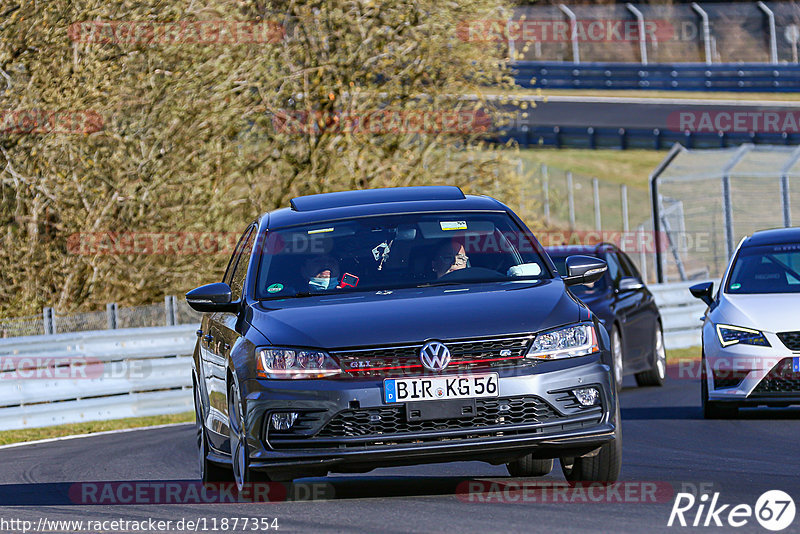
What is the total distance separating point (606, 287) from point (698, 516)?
10.0 metres

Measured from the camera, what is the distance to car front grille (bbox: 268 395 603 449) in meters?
7.48

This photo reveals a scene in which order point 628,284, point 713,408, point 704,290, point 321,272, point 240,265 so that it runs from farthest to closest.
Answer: point 628,284, point 704,290, point 713,408, point 240,265, point 321,272

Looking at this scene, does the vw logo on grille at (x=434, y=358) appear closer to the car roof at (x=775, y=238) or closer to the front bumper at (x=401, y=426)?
the front bumper at (x=401, y=426)

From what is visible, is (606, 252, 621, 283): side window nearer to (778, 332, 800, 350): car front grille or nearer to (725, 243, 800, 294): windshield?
(725, 243, 800, 294): windshield

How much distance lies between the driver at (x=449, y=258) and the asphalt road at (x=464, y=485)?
4.16ft

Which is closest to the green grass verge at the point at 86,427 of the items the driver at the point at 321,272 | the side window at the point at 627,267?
the side window at the point at 627,267

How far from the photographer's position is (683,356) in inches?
931

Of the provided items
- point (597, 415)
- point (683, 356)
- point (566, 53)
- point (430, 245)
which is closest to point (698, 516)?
point (597, 415)

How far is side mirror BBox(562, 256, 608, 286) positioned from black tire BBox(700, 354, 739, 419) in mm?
4554

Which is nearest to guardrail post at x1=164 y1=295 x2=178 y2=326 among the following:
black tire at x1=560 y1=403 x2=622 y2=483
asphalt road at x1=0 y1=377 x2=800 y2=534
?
asphalt road at x1=0 y1=377 x2=800 y2=534

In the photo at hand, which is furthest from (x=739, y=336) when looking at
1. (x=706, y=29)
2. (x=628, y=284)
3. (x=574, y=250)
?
(x=706, y=29)

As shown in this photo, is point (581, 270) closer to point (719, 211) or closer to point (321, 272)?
point (321, 272)

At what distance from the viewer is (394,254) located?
8.73 metres

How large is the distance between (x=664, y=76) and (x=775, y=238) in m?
36.7
